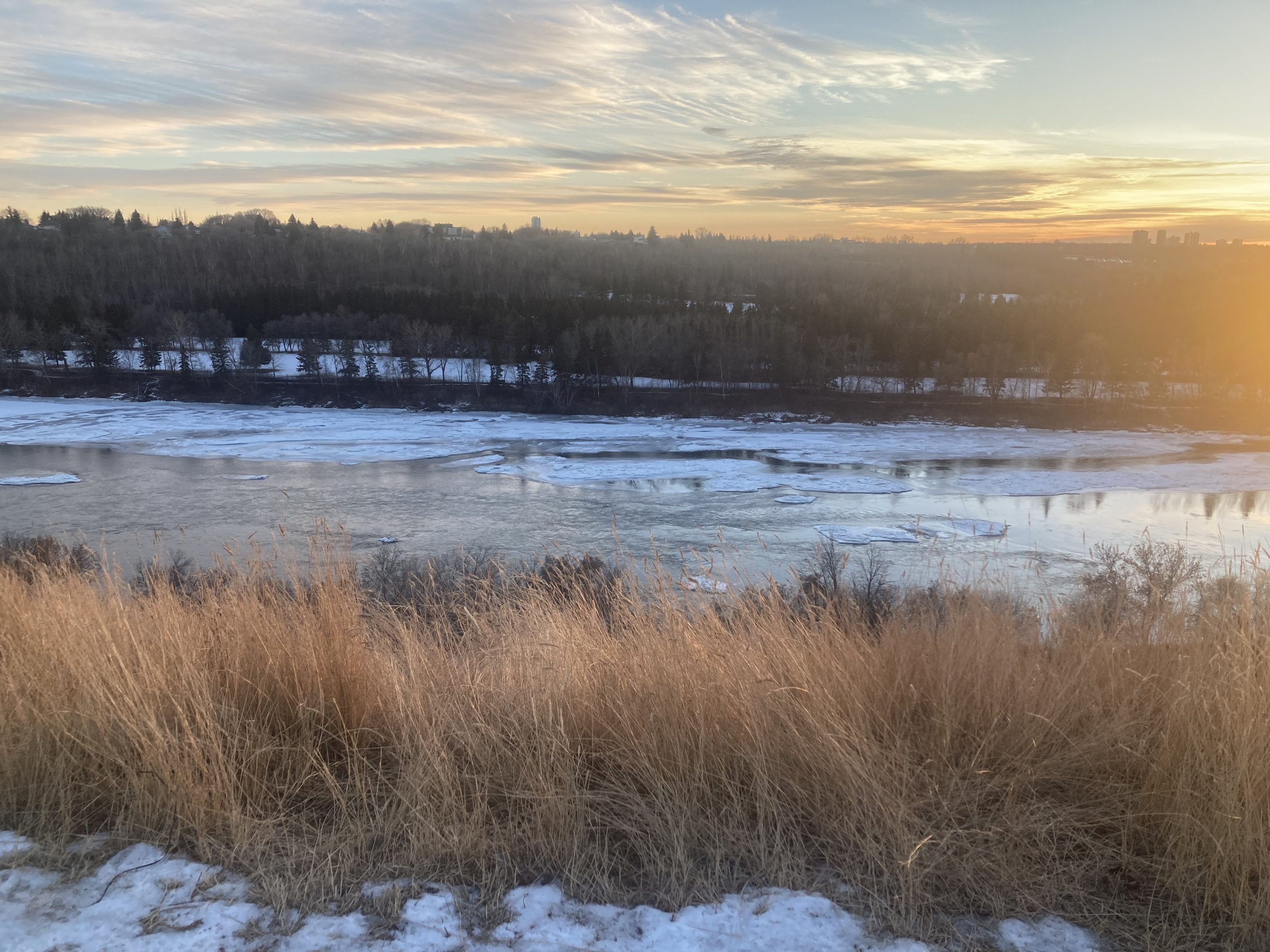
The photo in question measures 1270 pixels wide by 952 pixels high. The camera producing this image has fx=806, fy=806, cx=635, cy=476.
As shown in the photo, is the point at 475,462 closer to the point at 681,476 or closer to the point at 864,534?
the point at 681,476

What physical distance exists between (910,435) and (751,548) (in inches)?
936

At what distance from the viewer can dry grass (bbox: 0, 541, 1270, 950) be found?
2.31 m

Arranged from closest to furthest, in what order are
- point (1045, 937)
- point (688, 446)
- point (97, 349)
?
1. point (1045, 937)
2. point (688, 446)
3. point (97, 349)

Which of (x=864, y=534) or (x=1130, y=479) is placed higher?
(x=1130, y=479)

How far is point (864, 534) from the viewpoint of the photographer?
2022 cm

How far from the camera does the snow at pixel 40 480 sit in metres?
25.0

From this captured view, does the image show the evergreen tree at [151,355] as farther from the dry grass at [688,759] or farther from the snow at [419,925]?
the snow at [419,925]

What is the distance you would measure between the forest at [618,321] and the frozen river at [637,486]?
11.6m

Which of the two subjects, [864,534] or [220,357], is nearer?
[864,534]

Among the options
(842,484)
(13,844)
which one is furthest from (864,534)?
(13,844)

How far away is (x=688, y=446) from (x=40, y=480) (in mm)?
23766

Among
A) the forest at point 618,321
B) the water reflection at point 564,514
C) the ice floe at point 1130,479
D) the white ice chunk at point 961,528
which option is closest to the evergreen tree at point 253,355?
the forest at point 618,321

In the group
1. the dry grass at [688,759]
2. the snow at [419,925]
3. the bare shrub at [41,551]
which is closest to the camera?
the snow at [419,925]

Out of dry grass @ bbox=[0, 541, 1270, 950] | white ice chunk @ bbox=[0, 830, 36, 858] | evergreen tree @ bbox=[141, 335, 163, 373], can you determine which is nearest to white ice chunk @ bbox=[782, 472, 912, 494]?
dry grass @ bbox=[0, 541, 1270, 950]
